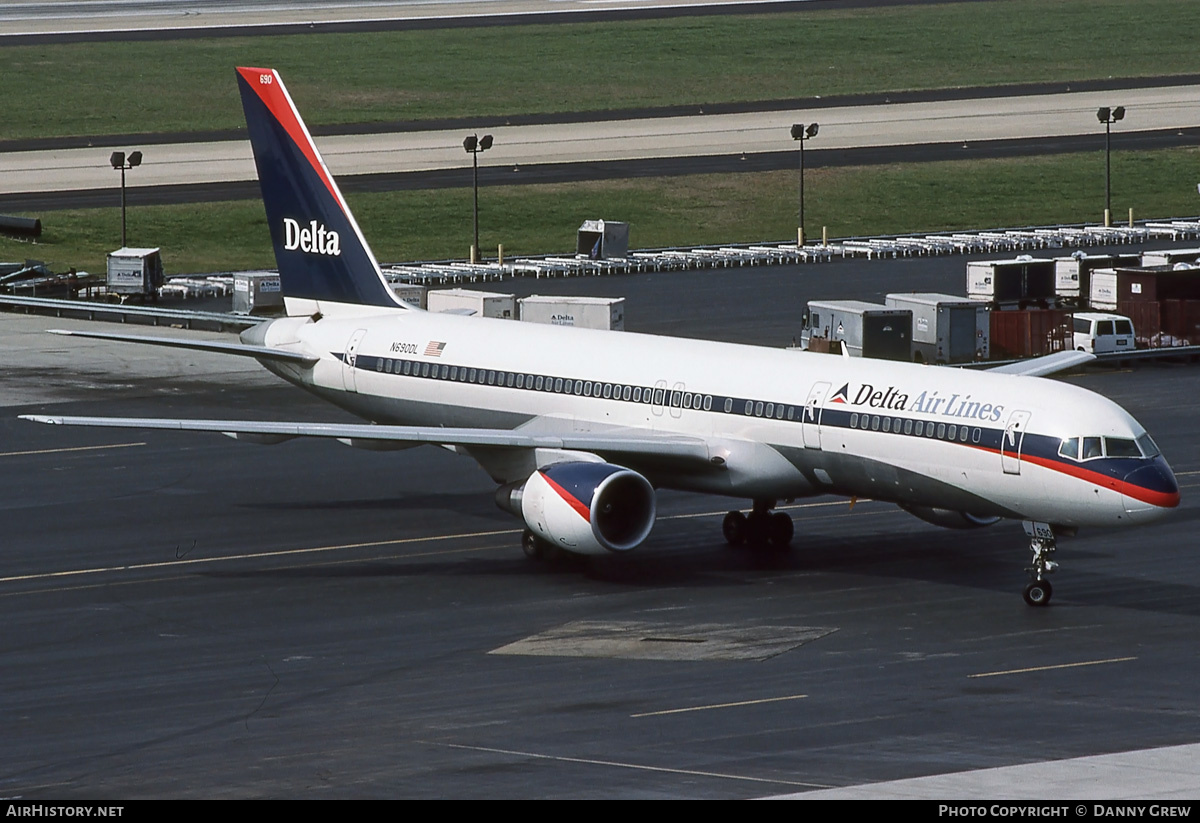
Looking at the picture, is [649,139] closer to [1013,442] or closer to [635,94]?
[635,94]

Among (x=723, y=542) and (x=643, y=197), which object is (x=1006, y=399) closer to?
(x=723, y=542)

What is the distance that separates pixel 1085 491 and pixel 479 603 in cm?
1273

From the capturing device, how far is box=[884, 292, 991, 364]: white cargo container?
249 feet

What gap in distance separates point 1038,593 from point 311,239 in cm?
2345

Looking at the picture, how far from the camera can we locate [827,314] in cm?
7581

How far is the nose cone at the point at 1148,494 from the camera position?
3916 cm

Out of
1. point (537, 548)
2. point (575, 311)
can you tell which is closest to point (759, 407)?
point (537, 548)

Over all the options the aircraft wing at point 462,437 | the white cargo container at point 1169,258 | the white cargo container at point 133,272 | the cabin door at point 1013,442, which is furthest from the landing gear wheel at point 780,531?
the white cargo container at point 133,272

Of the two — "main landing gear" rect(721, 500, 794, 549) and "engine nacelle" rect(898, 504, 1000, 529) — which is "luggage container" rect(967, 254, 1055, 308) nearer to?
"main landing gear" rect(721, 500, 794, 549)

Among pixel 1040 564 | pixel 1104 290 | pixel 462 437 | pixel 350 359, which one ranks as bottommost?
pixel 1040 564

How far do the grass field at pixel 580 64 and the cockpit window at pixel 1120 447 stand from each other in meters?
112

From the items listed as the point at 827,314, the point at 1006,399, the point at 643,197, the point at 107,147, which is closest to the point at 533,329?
the point at 1006,399

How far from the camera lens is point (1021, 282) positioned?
83812 millimetres

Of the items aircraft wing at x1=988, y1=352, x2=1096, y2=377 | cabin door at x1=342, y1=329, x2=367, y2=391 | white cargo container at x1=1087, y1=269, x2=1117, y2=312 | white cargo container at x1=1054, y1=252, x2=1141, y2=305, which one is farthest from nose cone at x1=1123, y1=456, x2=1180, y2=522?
white cargo container at x1=1054, y1=252, x2=1141, y2=305
